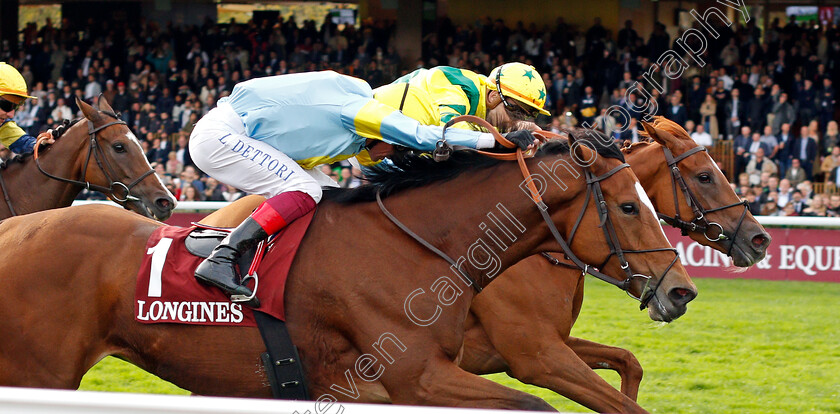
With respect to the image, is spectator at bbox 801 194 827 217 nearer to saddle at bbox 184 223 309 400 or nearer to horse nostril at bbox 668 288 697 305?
horse nostril at bbox 668 288 697 305

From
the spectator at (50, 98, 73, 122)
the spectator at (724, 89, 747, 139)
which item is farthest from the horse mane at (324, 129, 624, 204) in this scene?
the spectator at (50, 98, 73, 122)

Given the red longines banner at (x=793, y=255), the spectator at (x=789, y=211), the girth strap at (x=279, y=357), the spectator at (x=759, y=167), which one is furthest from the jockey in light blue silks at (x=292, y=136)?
the spectator at (x=759, y=167)

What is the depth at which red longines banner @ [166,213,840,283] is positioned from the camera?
9.85 m

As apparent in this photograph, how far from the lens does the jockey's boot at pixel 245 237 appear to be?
345cm

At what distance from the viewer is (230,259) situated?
11.4ft

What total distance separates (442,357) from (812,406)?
9.70 feet

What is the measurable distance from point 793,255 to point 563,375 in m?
6.66

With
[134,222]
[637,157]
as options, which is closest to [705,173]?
[637,157]

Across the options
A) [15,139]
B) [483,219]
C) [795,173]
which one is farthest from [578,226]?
[795,173]

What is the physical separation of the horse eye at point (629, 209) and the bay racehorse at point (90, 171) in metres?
3.18

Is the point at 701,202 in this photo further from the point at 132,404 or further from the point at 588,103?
the point at 588,103

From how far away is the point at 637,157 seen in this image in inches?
194

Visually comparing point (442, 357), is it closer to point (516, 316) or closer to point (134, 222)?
point (516, 316)

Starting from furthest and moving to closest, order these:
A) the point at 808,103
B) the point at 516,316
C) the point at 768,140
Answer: the point at 808,103 → the point at 768,140 → the point at 516,316
